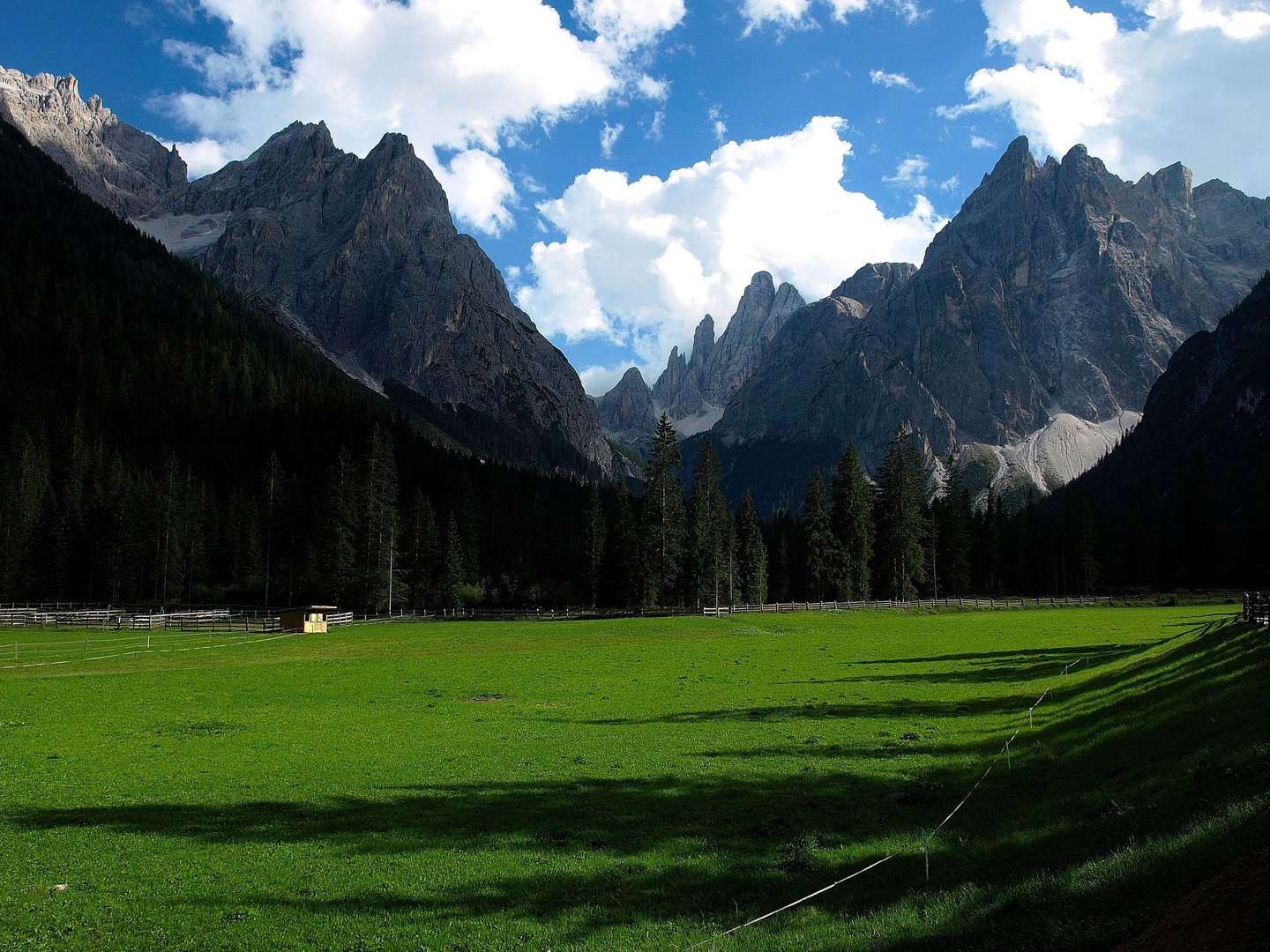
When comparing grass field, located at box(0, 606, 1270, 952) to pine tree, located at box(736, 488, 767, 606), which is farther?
pine tree, located at box(736, 488, 767, 606)

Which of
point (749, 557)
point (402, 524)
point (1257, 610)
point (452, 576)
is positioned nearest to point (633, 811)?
point (1257, 610)

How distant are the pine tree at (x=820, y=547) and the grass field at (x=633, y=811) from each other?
6053cm

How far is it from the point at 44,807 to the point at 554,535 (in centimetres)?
12001

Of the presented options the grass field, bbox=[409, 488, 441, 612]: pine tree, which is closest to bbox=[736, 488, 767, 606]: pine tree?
bbox=[409, 488, 441, 612]: pine tree

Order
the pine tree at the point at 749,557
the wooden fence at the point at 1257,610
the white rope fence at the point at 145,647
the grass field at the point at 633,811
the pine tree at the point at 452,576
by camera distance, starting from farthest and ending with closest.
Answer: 1. the pine tree at the point at 749,557
2. the pine tree at the point at 452,576
3. the white rope fence at the point at 145,647
4. the wooden fence at the point at 1257,610
5. the grass field at the point at 633,811

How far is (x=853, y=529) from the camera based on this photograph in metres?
93.4

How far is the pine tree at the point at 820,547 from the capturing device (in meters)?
92.6

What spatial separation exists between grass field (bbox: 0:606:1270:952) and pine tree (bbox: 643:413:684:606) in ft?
185

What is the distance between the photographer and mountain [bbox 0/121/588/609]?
98.8 meters

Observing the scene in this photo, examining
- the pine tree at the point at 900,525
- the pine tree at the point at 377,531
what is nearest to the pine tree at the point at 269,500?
the pine tree at the point at 377,531

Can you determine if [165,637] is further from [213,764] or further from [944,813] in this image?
[944,813]

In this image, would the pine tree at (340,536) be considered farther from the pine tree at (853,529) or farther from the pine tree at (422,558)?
the pine tree at (853,529)

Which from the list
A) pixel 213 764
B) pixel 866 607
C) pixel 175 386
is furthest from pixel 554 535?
pixel 213 764

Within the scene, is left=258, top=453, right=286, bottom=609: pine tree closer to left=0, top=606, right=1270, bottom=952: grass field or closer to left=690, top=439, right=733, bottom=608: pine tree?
left=690, top=439, right=733, bottom=608: pine tree
